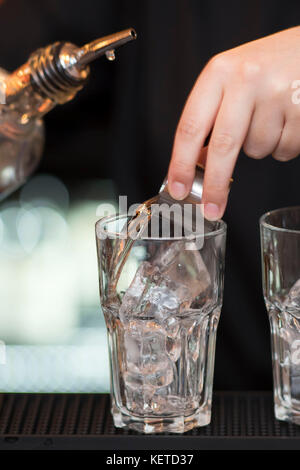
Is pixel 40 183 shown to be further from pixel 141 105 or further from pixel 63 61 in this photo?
pixel 63 61

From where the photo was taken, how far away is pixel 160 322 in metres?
0.78

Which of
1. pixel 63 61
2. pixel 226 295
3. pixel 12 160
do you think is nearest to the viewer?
pixel 63 61

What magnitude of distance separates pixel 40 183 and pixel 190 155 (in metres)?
1.13

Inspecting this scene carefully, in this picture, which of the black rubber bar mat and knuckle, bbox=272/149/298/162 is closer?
the black rubber bar mat

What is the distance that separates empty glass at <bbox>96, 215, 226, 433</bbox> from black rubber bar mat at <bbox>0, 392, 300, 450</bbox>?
2cm

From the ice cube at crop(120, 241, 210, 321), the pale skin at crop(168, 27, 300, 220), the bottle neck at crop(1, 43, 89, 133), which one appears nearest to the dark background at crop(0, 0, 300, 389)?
the bottle neck at crop(1, 43, 89, 133)

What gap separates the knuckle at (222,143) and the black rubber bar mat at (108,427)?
307 millimetres

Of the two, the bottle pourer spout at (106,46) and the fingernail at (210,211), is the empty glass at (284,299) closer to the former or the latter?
the fingernail at (210,211)

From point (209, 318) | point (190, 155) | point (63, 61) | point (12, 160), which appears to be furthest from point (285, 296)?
point (12, 160)

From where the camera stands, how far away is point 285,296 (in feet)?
2.58

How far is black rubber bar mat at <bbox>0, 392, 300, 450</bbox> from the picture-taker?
2.47 feet

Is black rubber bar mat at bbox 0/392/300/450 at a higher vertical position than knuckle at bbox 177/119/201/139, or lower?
lower

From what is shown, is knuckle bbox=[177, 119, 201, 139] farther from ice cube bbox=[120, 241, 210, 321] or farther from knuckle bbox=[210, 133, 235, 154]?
ice cube bbox=[120, 241, 210, 321]

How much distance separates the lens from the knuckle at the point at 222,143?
2.55 ft
